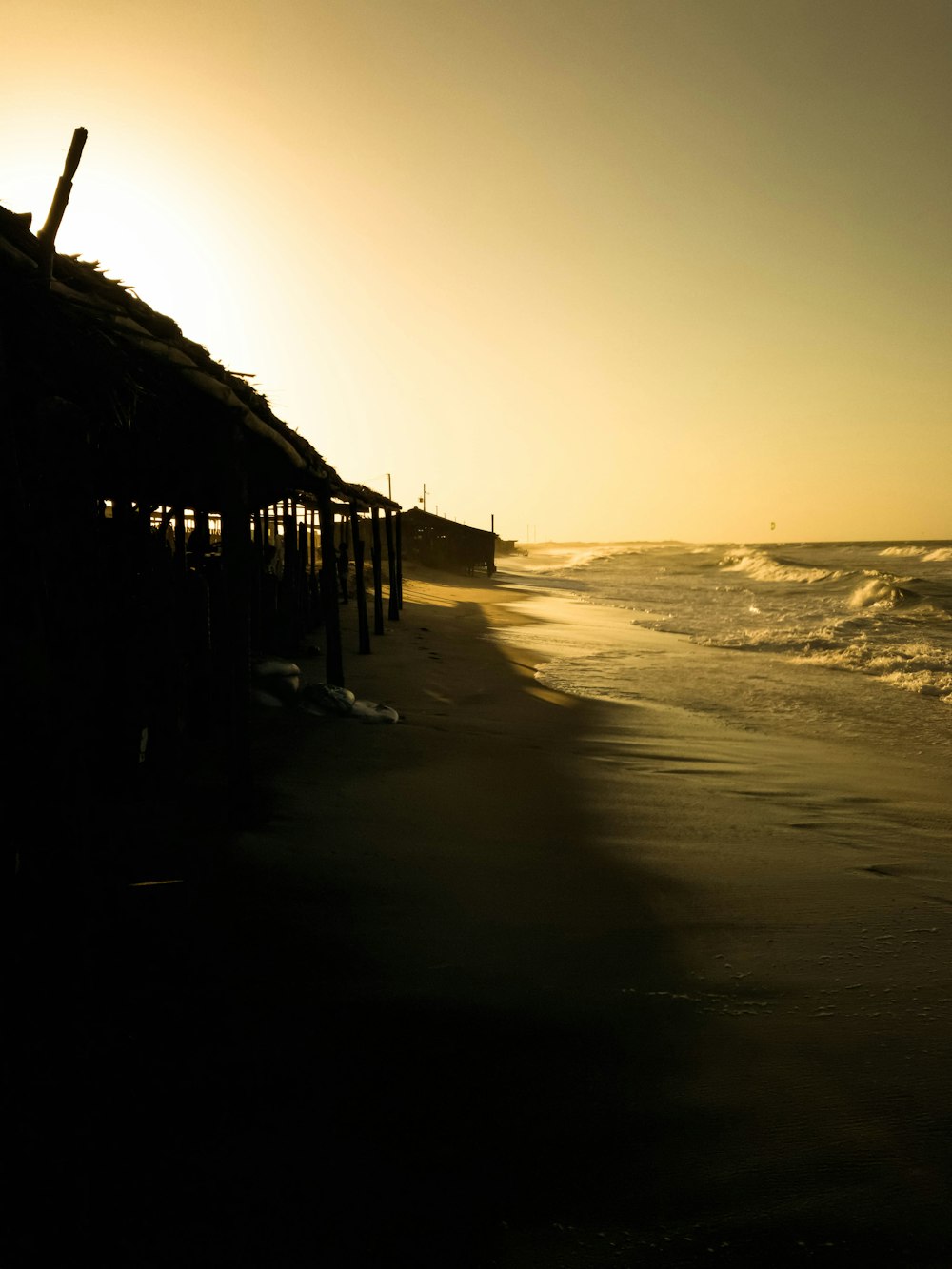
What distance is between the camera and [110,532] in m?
5.89

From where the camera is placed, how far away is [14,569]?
2.48m

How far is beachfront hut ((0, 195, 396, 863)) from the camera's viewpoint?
2.62m

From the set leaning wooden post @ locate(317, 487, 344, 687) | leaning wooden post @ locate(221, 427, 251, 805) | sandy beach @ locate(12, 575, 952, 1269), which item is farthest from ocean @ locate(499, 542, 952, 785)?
leaning wooden post @ locate(221, 427, 251, 805)

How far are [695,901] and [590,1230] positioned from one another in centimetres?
250

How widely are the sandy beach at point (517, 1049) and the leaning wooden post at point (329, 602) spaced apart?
193 inches

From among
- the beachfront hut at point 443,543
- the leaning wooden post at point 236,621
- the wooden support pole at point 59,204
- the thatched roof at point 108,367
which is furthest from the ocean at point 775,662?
the beachfront hut at point 443,543

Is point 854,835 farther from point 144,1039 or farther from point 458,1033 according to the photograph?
point 144,1039

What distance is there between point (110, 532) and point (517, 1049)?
427 cm

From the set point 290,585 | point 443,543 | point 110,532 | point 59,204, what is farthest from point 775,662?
point 443,543

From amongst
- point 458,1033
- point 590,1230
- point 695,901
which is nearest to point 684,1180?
point 590,1230

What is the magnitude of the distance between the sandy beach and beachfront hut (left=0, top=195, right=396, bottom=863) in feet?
3.11

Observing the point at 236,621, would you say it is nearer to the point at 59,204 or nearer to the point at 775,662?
the point at 59,204

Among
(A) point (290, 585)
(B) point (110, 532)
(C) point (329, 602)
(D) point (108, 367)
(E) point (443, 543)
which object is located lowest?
(C) point (329, 602)

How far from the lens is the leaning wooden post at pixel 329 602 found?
11.1 m
